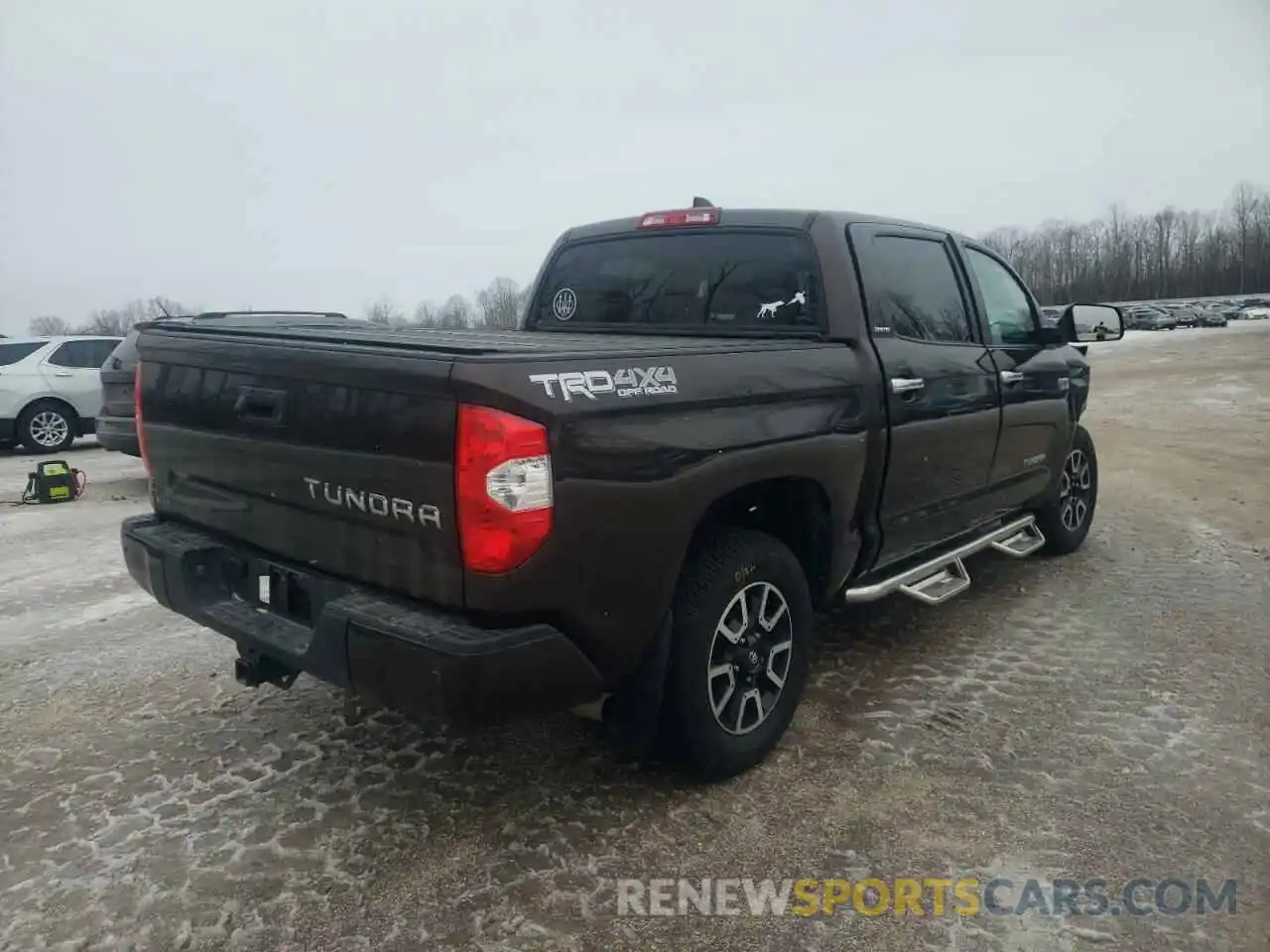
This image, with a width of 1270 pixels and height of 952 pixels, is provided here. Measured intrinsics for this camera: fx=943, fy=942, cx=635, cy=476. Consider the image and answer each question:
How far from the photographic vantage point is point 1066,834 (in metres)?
2.91

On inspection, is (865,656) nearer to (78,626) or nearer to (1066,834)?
(1066,834)

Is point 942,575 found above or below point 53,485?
below

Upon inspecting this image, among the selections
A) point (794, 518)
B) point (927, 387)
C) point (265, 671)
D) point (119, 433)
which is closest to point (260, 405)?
point (265, 671)

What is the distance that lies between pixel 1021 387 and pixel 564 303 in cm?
243

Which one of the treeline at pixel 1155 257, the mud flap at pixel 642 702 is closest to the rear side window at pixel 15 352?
the mud flap at pixel 642 702

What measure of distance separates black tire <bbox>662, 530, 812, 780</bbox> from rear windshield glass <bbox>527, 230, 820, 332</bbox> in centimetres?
109

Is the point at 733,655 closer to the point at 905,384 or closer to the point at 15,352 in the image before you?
the point at 905,384

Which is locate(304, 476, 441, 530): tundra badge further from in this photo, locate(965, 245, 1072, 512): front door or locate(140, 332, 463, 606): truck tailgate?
locate(965, 245, 1072, 512): front door

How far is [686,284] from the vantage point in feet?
13.9

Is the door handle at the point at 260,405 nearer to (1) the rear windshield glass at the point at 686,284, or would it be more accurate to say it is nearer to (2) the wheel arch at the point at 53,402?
(1) the rear windshield glass at the point at 686,284

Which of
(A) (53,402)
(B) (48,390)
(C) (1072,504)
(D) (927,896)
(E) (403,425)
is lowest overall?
(D) (927,896)

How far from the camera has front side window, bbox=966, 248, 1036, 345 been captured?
4969mm

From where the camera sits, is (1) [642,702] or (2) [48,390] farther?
(2) [48,390]

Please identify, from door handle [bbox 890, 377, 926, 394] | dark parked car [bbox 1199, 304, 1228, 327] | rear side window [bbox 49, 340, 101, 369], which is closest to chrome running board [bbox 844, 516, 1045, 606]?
door handle [bbox 890, 377, 926, 394]
